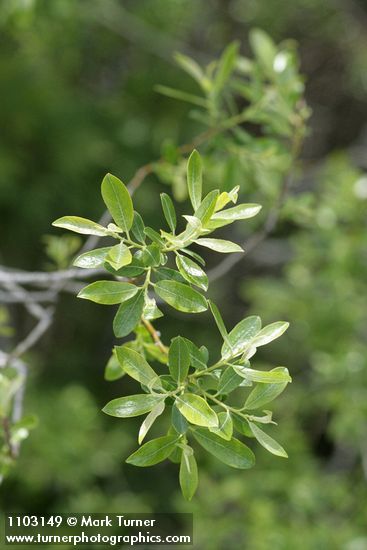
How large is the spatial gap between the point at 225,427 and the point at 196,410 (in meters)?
0.03

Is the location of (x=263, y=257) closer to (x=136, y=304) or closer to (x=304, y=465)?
(x=304, y=465)

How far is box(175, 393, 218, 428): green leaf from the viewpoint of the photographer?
1.77ft

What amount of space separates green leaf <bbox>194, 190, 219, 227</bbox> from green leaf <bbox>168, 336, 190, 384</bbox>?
0.10 m

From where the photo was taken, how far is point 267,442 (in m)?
0.57

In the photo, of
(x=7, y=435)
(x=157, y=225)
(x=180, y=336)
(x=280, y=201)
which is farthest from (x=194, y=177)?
(x=157, y=225)

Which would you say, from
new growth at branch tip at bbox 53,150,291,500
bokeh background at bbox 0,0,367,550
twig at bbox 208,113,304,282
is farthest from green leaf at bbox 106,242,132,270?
bokeh background at bbox 0,0,367,550

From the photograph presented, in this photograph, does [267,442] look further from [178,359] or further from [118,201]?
[118,201]

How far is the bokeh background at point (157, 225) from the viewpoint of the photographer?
213 cm

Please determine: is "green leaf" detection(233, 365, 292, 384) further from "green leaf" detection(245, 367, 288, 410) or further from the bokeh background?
the bokeh background

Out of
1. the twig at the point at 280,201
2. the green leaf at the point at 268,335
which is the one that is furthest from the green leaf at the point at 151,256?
the twig at the point at 280,201

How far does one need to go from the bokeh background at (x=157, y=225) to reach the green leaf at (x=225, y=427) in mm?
703

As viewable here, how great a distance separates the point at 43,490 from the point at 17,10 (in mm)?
1938

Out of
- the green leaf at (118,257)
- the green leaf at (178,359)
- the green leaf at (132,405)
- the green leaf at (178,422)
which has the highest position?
the green leaf at (118,257)

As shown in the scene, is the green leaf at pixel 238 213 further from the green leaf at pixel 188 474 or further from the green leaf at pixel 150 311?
the green leaf at pixel 188 474
